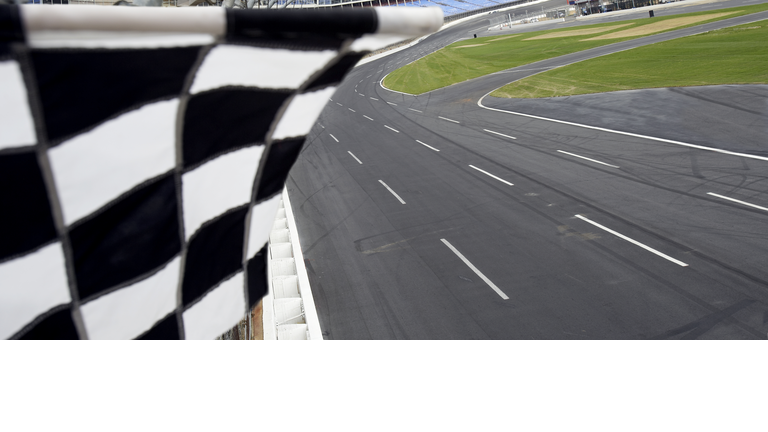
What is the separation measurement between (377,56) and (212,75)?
65.4m

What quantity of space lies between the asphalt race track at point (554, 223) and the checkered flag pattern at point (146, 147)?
741cm

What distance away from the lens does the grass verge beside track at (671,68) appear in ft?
73.9

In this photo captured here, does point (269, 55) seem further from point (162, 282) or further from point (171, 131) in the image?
point (162, 282)

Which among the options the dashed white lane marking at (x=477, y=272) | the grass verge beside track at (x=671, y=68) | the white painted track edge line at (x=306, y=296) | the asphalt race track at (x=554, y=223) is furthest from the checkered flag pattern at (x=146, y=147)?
the grass verge beside track at (x=671, y=68)

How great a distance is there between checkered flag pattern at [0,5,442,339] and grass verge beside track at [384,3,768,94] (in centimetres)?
3362

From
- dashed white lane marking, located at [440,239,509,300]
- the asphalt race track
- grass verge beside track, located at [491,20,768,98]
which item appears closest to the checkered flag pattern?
the asphalt race track

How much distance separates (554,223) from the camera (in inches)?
485

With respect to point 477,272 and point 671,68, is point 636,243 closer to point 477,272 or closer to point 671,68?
point 477,272

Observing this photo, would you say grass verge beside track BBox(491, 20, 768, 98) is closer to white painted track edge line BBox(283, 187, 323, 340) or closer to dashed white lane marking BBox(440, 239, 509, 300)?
dashed white lane marking BBox(440, 239, 509, 300)

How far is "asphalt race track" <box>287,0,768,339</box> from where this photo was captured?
8.80 m

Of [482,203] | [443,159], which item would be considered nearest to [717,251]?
[482,203]

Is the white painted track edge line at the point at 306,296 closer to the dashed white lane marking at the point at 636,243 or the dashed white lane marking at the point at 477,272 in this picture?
the dashed white lane marking at the point at 477,272

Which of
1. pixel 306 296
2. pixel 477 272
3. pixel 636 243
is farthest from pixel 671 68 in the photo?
pixel 306 296

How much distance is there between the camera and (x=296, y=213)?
15.8 metres
